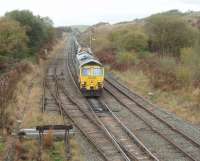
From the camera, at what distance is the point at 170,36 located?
56312 millimetres

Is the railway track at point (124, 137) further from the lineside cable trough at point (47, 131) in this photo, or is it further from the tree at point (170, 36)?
the tree at point (170, 36)

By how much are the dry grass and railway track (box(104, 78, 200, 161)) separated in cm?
87

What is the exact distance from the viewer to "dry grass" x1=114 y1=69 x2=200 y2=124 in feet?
81.3

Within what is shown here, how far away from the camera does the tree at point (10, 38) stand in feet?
139

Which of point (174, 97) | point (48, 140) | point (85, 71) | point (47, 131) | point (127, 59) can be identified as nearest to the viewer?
point (48, 140)

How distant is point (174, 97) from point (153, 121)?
5.77 meters

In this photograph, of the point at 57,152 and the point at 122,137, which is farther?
the point at 122,137

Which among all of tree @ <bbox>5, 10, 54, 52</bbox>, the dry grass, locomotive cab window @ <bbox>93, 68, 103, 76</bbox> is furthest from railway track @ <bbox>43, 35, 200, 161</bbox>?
tree @ <bbox>5, 10, 54, 52</bbox>

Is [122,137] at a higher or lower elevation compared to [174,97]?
lower

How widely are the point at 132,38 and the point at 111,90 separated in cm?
2341

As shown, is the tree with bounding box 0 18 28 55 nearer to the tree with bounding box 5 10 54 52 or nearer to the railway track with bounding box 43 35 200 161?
the tree with bounding box 5 10 54 52

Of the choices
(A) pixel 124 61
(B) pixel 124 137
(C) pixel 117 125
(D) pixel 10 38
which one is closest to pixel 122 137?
(B) pixel 124 137

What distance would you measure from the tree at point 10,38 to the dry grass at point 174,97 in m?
13.3

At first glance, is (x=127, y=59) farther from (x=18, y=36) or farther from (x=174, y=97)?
(x=174, y=97)
